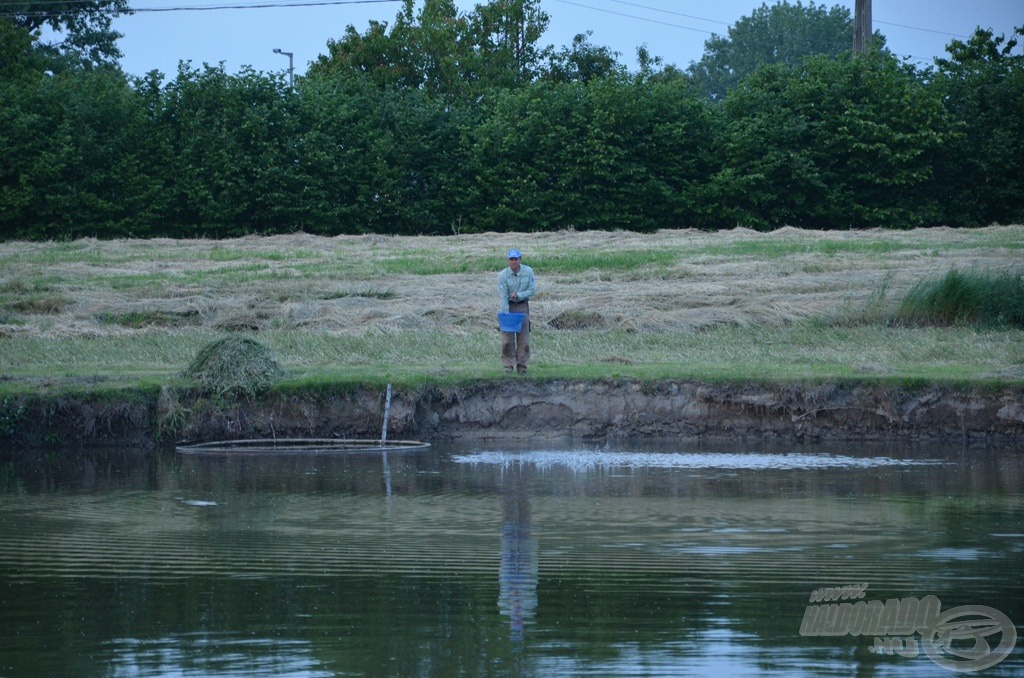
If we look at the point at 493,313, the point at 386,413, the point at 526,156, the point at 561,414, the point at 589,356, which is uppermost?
the point at 526,156

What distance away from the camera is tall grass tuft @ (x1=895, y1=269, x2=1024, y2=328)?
21.5 m

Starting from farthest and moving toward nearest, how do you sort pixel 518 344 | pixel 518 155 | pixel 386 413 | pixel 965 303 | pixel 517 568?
pixel 518 155
pixel 965 303
pixel 518 344
pixel 386 413
pixel 517 568

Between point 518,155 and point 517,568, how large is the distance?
1255 inches

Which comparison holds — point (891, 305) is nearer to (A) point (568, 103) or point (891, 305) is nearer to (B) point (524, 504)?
(B) point (524, 504)

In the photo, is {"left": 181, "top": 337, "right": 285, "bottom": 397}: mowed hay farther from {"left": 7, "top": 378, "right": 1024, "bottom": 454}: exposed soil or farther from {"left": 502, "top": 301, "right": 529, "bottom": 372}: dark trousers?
{"left": 502, "top": 301, "right": 529, "bottom": 372}: dark trousers

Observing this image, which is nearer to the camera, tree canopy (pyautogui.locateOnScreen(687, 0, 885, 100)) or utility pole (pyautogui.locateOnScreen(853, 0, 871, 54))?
utility pole (pyautogui.locateOnScreen(853, 0, 871, 54))

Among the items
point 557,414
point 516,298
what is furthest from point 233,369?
point 557,414

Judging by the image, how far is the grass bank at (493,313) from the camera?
1823 cm

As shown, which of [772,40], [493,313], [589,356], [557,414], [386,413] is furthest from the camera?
[772,40]

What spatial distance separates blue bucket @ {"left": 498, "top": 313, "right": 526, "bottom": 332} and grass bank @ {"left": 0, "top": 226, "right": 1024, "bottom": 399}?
30.1 inches

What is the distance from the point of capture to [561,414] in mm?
17391

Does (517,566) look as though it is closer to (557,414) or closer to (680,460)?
(680,460)

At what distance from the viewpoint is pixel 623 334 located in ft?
70.7

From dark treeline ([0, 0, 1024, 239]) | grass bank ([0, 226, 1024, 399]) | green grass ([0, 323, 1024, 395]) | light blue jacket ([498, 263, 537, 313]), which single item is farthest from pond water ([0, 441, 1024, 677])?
dark treeline ([0, 0, 1024, 239])
